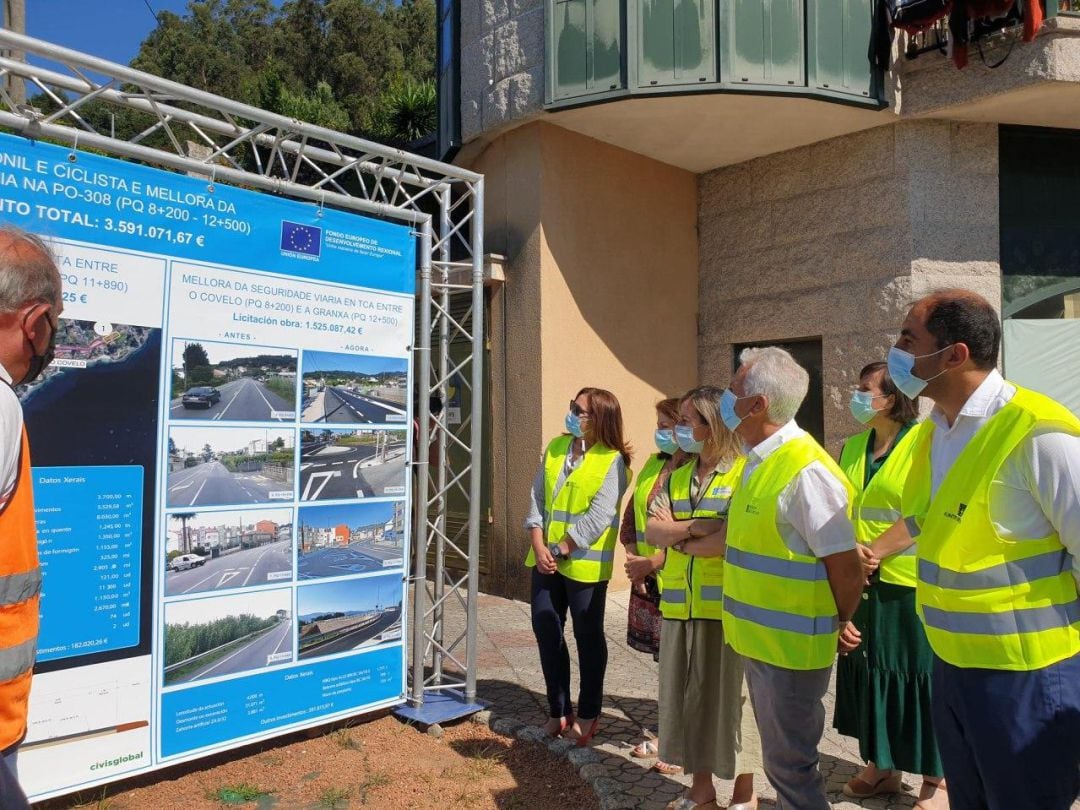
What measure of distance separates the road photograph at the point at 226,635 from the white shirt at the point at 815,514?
8.97 feet

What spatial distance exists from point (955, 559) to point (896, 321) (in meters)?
6.04

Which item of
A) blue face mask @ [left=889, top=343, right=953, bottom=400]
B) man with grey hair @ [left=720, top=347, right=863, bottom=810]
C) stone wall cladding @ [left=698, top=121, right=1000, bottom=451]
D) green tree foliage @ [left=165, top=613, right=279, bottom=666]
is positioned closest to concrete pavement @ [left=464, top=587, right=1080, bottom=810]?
man with grey hair @ [left=720, top=347, right=863, bottom=810]

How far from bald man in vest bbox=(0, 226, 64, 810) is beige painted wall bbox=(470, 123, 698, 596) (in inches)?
252

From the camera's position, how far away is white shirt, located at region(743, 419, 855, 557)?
2830mm

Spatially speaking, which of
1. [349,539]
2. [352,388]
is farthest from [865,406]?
[349,539]

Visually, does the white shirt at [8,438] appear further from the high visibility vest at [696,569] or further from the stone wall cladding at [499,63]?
the stone wall cladding at [499,63]

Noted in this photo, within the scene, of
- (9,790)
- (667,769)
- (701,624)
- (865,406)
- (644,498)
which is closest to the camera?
(9,790)

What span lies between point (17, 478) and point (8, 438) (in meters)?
0.12

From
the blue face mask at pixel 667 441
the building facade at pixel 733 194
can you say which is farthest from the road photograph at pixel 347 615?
the building facade at pixel 733 194

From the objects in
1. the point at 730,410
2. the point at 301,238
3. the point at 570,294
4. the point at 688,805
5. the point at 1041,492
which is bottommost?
the point at 688,805

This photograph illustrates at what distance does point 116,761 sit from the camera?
12.4ft

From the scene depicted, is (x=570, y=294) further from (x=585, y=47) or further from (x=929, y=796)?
(x=929, y=796)

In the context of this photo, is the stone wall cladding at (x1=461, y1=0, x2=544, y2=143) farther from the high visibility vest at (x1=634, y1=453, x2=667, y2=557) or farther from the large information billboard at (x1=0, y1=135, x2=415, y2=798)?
the high visibility vest at (x1=634, y1=453, x2=667, y2=557)

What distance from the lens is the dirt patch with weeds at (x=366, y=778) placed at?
400cm
